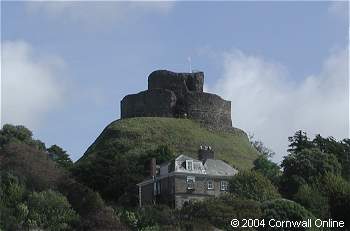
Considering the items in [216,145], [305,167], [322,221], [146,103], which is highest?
[146,103]

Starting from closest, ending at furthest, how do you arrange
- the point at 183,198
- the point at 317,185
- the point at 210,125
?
the point at 317,185, the point at 183,198, the point at 210,125

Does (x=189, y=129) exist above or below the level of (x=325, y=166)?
above

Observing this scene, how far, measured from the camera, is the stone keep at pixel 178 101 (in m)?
103

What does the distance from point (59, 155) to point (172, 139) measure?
1259cm

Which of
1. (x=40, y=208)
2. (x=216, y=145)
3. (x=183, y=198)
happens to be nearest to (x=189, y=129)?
(x=216, y=145)

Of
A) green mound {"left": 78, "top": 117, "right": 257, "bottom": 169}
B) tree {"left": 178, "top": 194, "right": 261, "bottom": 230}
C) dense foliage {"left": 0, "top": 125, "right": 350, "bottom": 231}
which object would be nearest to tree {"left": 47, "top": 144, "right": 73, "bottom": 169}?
dense foliage {"left": 0, "top": 125, "right": 350, "bottom": 231}

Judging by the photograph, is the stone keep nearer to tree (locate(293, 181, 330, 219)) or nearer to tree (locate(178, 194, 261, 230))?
tree (locate(293, 181, 330, 219))

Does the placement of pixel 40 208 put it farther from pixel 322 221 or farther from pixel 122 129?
pixel 122 129

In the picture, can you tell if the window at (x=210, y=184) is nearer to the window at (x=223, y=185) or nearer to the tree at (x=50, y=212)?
the window at (x=223, y=185)

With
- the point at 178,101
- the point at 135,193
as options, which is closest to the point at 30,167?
→ the point at 135,193

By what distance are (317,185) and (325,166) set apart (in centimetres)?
624

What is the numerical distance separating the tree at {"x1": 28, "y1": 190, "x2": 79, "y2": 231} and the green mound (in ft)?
93.4

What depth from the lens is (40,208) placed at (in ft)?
183

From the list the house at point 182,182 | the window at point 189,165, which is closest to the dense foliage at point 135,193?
the house at point 182,182
